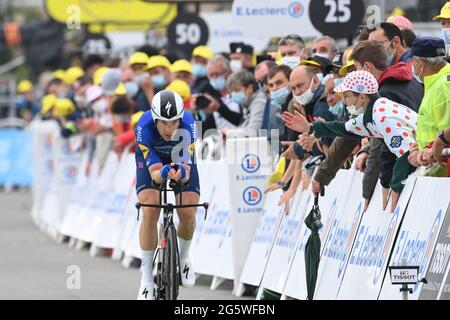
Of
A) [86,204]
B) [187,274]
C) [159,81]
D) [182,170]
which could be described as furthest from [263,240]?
[86,204]

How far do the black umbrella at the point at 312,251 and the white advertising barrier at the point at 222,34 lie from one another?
387 inches

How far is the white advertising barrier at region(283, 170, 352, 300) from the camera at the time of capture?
40.8 ft

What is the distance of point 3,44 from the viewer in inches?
Result: 1649

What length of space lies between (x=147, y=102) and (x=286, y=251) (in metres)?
6.18

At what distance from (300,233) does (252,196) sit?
1.79m

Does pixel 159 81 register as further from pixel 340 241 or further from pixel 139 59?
pixel 340 241

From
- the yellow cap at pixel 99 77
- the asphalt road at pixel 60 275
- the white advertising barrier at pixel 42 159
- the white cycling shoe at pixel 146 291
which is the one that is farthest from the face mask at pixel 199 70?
the white cycling shoe at pixel 146 291

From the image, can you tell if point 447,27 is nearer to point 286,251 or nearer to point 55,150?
point 286,251

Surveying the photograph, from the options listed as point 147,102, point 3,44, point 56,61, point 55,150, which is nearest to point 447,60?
point 147,102

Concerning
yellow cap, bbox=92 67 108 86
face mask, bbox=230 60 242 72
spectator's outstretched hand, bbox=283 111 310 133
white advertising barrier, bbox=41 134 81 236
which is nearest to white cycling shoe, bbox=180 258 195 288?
spectator's outstretched hand, bbox=283 111 310 133

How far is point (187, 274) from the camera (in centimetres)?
1266

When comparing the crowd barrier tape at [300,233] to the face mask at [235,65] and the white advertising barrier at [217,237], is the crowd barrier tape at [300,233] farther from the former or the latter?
the face mask at [235,65]

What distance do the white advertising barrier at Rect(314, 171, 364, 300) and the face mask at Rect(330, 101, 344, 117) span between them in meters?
0.57
